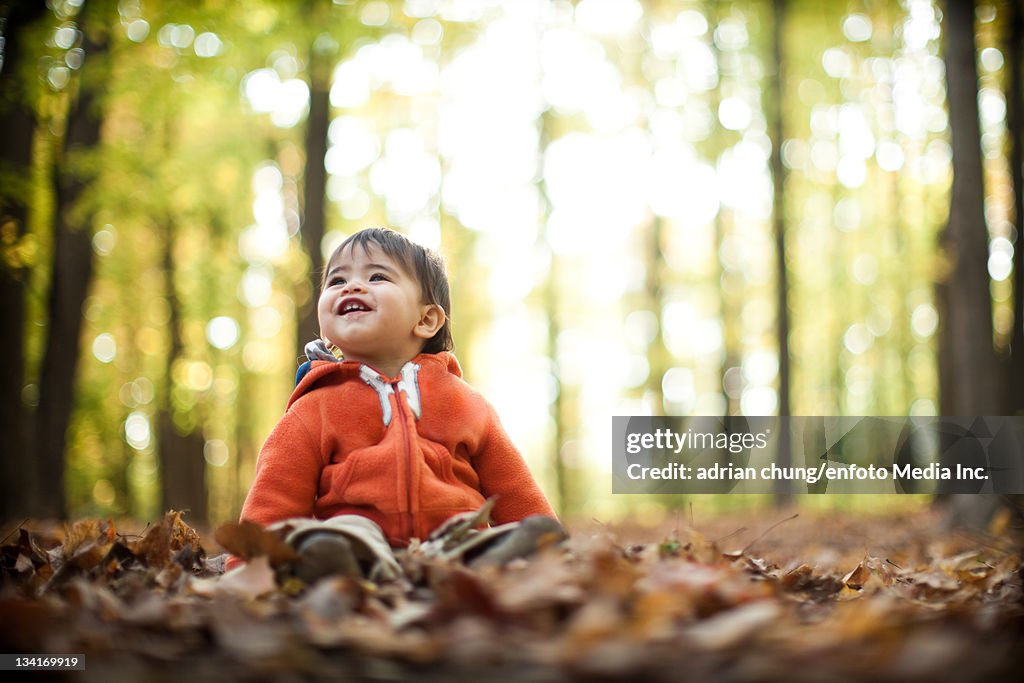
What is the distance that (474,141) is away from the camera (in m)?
15.9

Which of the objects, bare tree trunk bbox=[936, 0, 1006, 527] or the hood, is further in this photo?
bare tree trunk bbox=[936, 0, 1006, 527]

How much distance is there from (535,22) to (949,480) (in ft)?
43.0

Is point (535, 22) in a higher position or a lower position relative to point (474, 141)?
higher

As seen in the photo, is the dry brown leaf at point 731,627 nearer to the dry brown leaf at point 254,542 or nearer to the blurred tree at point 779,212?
the dry brown leaf at point 254,542

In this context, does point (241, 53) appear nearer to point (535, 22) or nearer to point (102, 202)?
point (102, 202)

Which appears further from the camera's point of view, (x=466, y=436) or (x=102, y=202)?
(x=102, y=202)

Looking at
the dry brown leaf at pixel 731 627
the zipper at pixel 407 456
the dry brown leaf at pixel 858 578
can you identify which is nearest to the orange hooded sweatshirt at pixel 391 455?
the zipper at pixel 407 456

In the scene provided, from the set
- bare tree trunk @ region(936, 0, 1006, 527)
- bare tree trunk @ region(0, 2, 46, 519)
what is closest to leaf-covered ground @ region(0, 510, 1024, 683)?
bare tree trunk @ region(936, 0, 1006, 527)

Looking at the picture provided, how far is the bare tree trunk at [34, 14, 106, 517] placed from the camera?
7230 millimetres

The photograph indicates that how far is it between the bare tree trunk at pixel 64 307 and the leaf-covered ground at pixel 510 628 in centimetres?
613

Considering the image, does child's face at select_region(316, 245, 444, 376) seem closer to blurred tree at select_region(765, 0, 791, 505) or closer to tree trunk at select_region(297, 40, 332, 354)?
tree trunk at select_region(297, 40, 332, 354)

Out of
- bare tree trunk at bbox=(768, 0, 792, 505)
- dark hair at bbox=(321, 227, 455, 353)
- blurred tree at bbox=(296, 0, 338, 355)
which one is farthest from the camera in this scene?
bare tree trunk at bbox=(768, 0, 792, 505)

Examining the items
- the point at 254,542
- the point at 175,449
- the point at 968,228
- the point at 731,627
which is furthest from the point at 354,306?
the point at 175,449

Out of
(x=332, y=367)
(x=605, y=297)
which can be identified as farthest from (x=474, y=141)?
(x=332, y=367)
